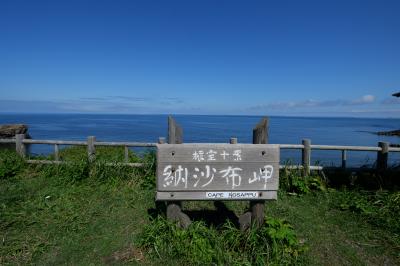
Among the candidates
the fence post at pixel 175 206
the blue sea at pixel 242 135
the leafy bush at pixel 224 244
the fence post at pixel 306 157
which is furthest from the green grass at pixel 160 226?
the blue sea at pixel 242 135

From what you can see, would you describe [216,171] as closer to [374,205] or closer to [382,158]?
[374,205]

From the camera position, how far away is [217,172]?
12.5ft

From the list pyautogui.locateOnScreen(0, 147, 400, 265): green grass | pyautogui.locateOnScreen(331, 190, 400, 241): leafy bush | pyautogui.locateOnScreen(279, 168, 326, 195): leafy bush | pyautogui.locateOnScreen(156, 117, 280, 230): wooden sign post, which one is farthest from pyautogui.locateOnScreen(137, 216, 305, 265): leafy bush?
pyautogui.locateOnScreen(279, 168, 326, 195): leafy bush

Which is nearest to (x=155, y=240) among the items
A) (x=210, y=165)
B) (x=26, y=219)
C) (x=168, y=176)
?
(x=168, y=176)

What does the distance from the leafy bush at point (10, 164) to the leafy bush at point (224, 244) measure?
211 inches

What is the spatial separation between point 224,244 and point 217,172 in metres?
1.03

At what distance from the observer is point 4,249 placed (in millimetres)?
3838

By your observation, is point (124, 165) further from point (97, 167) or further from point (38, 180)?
point (38, 180)

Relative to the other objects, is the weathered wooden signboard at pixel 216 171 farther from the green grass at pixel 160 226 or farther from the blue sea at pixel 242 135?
the blue sea at pixel 242 135

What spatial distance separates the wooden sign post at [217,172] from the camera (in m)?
3.77

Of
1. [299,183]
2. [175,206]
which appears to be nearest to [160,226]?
[175,206]

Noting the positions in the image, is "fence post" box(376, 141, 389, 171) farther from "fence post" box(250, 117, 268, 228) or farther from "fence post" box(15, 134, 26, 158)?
"fence post" box(15, 134, 26, 158)

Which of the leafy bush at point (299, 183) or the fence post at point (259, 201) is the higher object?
the fence post at point (259, 201)

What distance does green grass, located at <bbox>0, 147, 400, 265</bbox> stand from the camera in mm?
3699
